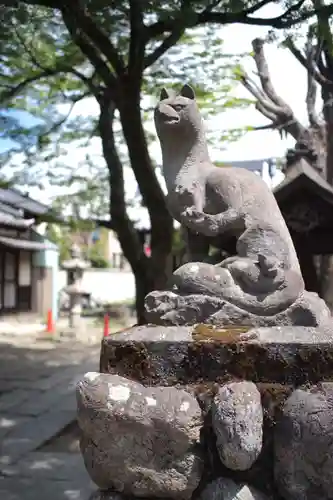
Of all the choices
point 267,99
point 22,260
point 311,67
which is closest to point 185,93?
point 311,67

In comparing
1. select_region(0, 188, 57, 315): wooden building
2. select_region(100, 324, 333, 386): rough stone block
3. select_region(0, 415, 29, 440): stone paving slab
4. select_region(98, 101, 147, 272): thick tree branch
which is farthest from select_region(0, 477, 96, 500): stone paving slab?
select_region(0, 188, 57, 315): wooden building

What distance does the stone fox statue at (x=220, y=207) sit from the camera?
2.86 meters

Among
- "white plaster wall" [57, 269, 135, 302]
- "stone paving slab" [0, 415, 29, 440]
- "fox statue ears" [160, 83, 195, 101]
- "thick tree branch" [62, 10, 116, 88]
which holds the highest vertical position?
"thick tree branch" [62, 10, 116, 88]

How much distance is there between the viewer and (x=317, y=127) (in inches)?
417

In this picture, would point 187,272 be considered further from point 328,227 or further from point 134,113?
point 134,113

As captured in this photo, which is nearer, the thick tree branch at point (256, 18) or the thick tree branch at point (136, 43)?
the thick tree branch at point (256, 18)

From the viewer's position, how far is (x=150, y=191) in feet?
22.3

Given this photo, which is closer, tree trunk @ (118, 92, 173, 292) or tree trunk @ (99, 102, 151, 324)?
tree trunk @ (118, 92, 173, 292)

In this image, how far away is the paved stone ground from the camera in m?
4.62

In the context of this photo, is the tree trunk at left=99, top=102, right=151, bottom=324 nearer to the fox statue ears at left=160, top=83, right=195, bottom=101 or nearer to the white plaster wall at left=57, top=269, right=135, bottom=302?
the fox statue ears at left=160, top=83, right=195, bottom=101

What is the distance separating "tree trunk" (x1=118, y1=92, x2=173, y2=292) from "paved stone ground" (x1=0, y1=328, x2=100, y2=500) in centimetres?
213

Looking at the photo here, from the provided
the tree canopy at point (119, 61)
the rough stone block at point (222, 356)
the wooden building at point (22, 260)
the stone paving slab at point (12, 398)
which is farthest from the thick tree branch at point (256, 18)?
the wooden building at point (22, 260)

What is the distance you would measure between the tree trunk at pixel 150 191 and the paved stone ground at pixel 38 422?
2.13 m

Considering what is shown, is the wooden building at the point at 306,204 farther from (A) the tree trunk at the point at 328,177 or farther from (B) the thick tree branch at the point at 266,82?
(B) the thick tree branch at the point at 266,82
